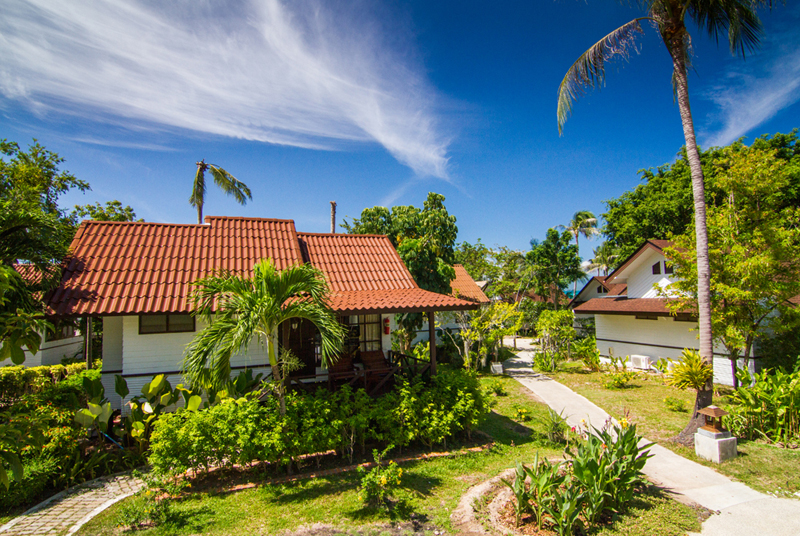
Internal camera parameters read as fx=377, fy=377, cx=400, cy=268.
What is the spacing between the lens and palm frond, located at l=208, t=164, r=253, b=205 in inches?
781

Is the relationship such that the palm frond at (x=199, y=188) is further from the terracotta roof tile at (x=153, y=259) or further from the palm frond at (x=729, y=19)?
the palm frond at (x=729, y=19)

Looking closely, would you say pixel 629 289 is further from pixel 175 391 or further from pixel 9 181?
pixel 9 181

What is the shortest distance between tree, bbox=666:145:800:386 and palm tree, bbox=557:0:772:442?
6.76ft

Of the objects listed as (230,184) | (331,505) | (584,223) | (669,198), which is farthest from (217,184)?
(584,223)

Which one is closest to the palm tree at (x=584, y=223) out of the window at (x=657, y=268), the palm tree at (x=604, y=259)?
the palm tree at (x=604, y=259)

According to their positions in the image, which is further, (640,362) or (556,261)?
(556,261)

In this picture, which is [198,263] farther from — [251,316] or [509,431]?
[509,431]

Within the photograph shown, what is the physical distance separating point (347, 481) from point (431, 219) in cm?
1288

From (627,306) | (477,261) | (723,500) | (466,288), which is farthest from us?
(477,261)

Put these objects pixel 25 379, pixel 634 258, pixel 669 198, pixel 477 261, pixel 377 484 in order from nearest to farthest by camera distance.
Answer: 1. pixel 377 484
2. pixel 25 379
3. pixel 634 258
4. pixel 669 198
5. pixel 477 261

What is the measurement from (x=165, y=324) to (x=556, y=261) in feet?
88.8

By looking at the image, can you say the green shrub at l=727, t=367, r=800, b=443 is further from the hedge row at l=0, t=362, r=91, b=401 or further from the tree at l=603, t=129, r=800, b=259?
the hedge row at l=0, t=362, r=91, b=401

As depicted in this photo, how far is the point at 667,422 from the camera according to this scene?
33.7ft

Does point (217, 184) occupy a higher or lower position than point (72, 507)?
higher
